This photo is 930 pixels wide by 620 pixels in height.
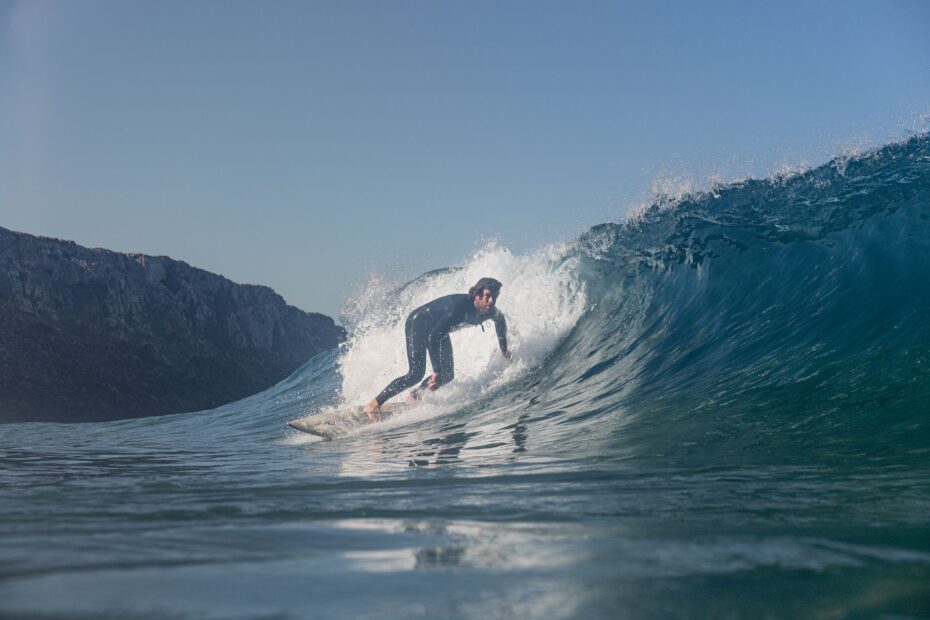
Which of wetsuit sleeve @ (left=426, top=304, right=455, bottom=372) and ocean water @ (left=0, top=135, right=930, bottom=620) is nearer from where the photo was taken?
ocean water @ (left=0, top=135, right=930, bottom=620)

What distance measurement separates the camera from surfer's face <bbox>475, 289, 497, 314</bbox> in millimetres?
9297

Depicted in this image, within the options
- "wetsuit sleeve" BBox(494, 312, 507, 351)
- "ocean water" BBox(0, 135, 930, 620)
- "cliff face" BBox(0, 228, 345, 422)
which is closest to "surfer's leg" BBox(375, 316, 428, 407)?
"ocean water" BBox(0, 135, 930, 620)

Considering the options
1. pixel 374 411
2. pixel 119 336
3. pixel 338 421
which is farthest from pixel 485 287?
pixel 119 336

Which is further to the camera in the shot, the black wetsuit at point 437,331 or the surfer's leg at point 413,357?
the black wetsuit at point 437,331

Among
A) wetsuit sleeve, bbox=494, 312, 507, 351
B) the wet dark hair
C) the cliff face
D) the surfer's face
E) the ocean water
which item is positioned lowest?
the ocean water

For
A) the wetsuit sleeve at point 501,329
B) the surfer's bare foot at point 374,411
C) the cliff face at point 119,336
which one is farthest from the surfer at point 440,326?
the cliff face at point 119,336

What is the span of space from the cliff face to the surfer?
24517 millimetres

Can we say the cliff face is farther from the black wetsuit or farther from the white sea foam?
the black wetsuit

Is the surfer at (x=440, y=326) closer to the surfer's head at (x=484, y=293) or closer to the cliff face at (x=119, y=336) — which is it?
the surfer's head at (x=484, y=293)

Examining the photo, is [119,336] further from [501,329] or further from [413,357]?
[501,329]

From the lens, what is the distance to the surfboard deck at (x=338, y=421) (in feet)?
27.1

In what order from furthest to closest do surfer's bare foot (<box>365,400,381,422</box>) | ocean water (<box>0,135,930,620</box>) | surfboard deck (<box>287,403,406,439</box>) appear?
surfer's bare foot (<box>365,400,381,422</box>) < surfboard deck (<box>287,403,406,439</box>) < ocean water (<box>0,135,930,620</box>)

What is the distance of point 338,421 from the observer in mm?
8523

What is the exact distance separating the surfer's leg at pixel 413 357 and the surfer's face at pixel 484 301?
2.50ft
